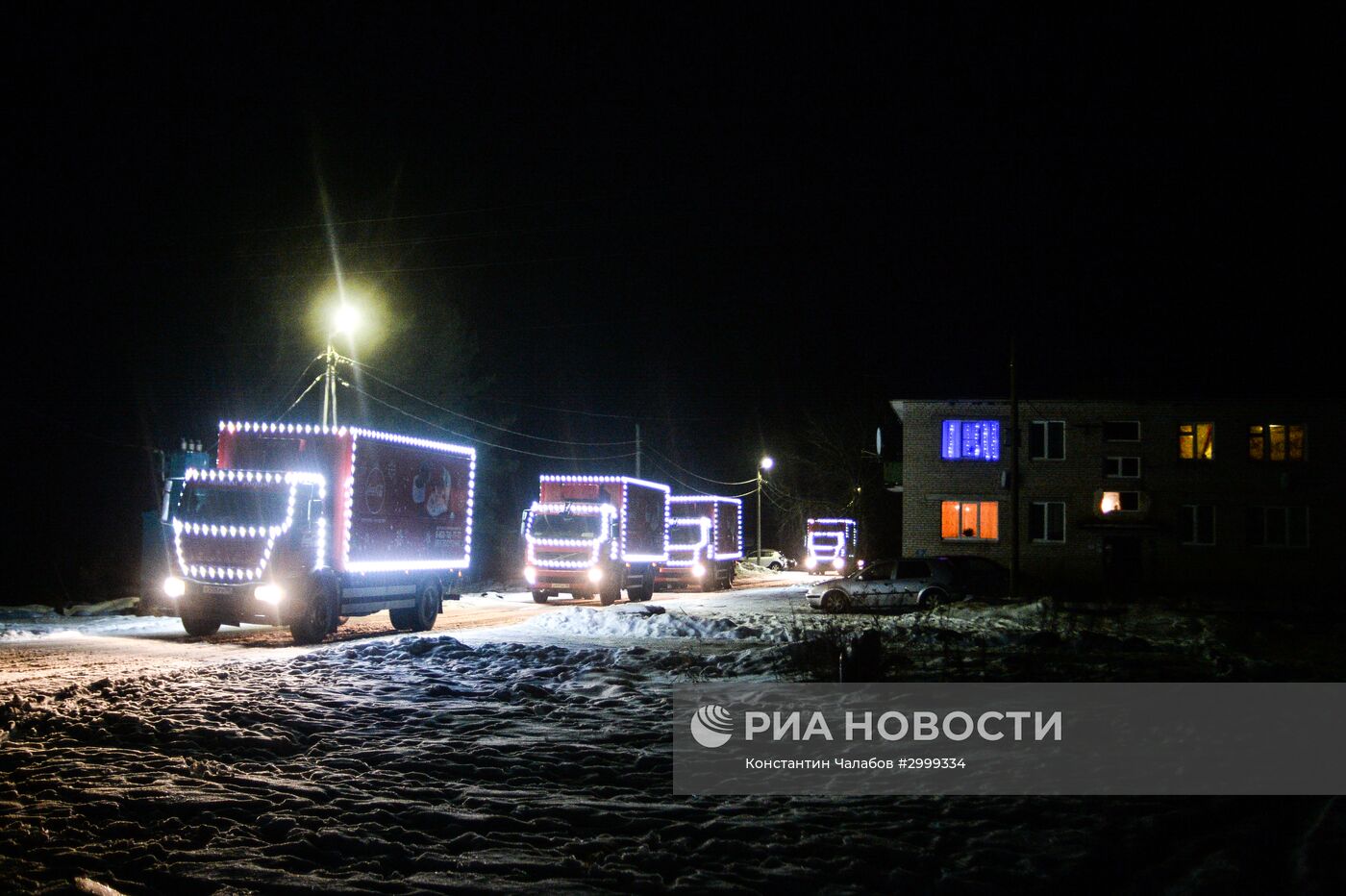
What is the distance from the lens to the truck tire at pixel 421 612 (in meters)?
20.9

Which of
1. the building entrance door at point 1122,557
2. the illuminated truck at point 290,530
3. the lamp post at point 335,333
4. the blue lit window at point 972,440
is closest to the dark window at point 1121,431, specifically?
the building entrance door at point 1122,557

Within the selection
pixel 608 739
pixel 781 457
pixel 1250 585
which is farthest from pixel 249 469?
pixel 781 457

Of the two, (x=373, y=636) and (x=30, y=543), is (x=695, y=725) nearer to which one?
(x=373, y=636)

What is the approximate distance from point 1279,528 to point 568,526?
28818 mm

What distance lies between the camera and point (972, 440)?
132 ft

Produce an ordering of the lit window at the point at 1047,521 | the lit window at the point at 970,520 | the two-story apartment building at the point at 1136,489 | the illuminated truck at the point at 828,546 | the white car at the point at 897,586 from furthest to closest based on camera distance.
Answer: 1. the illuminated truck at the point at 828,546
2. the lit window at the point at 970,520
3. the lit window at the point at 1047,521
4. the two-story apartment building at the point at 1136,489
5. the white car at the point at 897,586

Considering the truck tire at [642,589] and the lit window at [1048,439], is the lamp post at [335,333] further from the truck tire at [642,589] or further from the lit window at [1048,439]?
the lit window at [1048,439]

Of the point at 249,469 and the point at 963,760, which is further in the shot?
the point at 249,469

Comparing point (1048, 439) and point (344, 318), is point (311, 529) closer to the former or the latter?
point (344, 318)

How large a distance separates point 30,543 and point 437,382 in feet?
60.1

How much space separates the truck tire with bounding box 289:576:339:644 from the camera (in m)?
17.2

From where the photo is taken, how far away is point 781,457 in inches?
2936

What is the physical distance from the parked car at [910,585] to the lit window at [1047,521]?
13818 millimetres

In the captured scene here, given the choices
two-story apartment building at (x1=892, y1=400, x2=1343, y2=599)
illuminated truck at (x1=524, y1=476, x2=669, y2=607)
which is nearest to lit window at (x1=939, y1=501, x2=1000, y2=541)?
two-story apartment building at (x1=892, y1=400, x2=1343, y2=599)
